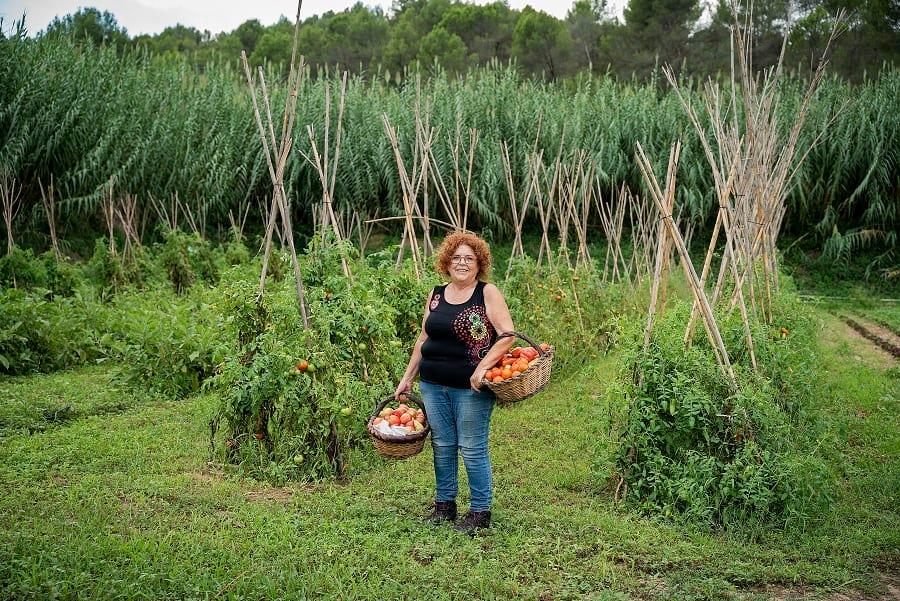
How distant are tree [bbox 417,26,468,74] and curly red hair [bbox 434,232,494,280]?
25889 mm

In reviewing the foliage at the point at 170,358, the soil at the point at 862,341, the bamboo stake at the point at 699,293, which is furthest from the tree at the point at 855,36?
the bamboo stake at the point at 699,293

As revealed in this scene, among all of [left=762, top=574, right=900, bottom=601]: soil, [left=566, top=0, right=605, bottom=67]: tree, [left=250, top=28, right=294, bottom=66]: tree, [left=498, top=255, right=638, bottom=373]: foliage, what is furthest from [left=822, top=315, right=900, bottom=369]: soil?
[left=250, top=28, right=294, bottom=66]: tree

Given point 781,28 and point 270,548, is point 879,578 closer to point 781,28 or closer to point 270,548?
point 270,548

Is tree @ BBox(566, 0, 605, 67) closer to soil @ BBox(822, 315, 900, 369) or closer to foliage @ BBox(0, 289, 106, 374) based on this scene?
soil @ BBox(822, 315, 900, 369)

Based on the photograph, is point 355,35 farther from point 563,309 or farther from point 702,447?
point 702,447

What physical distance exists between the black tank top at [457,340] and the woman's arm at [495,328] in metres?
0.03

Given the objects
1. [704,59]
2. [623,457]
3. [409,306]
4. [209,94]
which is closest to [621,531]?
[623,457]

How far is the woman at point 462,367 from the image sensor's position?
3805mm

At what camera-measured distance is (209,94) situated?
48.0 feet

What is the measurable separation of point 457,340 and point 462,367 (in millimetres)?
119

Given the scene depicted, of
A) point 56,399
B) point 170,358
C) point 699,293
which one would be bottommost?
point 56,399

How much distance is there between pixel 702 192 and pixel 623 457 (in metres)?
11.0

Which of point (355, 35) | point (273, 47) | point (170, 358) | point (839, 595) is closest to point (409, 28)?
point (355, 35)

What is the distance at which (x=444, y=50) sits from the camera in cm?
3059
